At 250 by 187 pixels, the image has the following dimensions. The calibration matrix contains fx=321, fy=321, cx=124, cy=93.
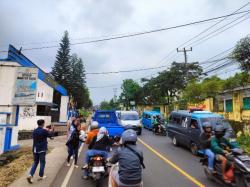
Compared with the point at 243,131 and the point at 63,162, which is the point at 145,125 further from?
the point at 63,162

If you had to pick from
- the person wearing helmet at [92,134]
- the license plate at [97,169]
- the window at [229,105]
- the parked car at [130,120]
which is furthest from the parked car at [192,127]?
the window at [229,105]

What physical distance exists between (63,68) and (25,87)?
52.8 meters

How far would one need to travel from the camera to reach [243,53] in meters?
18.7

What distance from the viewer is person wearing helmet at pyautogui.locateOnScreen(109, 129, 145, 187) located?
5.87 meters

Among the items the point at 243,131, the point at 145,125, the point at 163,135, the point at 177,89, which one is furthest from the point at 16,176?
the point at 177,89

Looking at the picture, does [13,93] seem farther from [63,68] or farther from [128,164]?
[63,68]

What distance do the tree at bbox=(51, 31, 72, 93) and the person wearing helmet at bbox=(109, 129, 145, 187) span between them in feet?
202

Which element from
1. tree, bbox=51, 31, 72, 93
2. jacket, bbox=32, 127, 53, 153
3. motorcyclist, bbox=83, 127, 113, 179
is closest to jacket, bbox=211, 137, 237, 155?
motorcyclist, bbox=83, 127, 113, 179

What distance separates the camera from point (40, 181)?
888cm

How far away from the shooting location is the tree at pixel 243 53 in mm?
18484

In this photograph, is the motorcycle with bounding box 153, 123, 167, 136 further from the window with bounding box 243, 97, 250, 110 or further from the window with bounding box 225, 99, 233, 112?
the window with bounding box 243, 97, 250, 110

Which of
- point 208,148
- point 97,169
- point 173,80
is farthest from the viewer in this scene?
point 173,80

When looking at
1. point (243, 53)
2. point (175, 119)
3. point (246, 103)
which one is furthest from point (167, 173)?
point (246, 103)

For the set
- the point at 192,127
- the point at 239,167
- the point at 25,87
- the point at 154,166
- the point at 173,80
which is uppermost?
the point at 173,80
